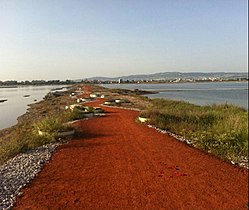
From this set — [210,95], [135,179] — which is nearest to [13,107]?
[210,95]

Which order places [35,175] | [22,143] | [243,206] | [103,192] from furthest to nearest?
[22,143] → [35,175] → [103,192] → [243,206]

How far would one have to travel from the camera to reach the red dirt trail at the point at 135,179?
6.30m

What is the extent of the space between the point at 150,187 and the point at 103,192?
1041mm

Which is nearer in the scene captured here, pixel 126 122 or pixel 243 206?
pixel 243 206

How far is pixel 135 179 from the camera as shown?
757cm

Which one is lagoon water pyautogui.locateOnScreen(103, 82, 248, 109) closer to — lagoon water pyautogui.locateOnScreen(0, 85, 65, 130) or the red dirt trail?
lagoon water pyautogui.locateOnScreen(0, 85, 65, 130)

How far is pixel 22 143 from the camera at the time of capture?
1167 cm

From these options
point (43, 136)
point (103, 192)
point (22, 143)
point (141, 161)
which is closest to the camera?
point (103, 192)

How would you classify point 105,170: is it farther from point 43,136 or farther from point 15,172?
point 43,136

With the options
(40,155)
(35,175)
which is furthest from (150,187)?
(40,155)

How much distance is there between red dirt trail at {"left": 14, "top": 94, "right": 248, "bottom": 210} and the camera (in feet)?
20.7

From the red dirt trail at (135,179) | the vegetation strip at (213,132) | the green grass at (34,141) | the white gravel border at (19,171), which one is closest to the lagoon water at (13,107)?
the green grass at (34,141)

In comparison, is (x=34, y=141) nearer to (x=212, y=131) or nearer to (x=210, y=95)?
(x=212, y=131)

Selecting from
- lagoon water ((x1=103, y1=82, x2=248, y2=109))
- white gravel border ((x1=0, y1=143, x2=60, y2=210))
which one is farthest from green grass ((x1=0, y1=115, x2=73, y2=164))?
lagoon water ((x1=103, y1=82, x2=248, y2=109))
